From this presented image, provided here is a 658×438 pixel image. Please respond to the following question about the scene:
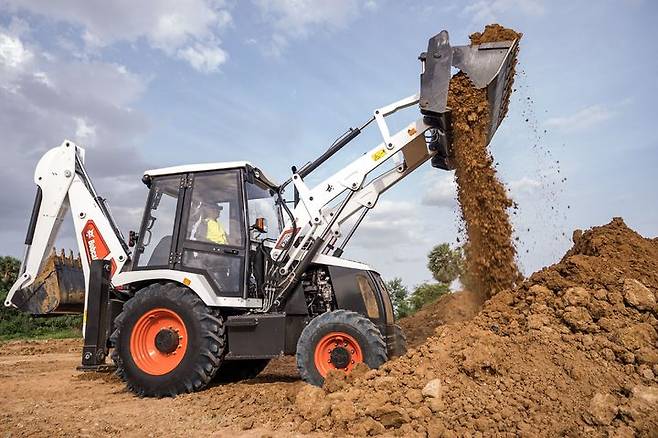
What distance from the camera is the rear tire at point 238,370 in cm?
784

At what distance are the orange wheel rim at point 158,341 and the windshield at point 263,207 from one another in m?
1.38

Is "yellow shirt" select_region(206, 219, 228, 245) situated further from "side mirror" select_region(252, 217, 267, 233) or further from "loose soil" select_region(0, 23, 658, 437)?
"loose soil" select_region(0, 23, 658, 437)

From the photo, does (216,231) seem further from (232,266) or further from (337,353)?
(337,353)

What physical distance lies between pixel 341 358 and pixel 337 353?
0.07m

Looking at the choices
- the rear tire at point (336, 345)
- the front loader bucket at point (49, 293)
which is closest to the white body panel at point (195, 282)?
the rear tire at point (336, 345)

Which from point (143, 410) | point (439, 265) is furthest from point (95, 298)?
point (439, 265)

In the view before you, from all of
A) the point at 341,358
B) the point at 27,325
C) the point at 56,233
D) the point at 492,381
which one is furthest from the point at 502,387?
the point at 27,325

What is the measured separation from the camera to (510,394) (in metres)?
4.61

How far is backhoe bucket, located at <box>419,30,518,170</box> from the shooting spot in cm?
625

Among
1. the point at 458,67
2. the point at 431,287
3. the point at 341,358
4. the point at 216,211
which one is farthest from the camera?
the point at 431,287

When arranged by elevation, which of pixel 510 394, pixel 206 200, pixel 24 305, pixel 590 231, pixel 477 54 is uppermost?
pixel 477 54

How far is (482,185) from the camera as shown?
254 inches

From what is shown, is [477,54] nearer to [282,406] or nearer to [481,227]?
[481,227]

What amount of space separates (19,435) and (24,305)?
9.86 ft
